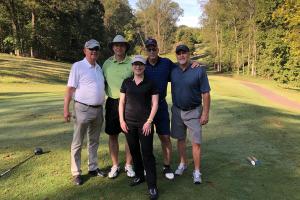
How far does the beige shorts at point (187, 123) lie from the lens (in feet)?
22.5

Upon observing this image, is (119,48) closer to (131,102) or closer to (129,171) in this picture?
(131,102)

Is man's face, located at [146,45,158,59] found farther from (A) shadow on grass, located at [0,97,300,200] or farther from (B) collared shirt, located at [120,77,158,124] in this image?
(A) shadow on grass, located at [0,97,300,200]

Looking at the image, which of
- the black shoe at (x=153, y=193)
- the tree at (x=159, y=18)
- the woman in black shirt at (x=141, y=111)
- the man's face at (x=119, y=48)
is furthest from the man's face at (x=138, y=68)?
the tree at (x=159, y=18)

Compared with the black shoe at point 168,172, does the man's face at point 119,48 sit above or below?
above

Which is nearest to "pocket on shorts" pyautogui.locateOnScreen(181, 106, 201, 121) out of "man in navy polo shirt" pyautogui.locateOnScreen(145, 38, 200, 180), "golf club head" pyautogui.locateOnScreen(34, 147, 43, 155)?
Result: "man in navy polo shirt" pyautogui.locateOnScreen(145, 38, 200, 180)

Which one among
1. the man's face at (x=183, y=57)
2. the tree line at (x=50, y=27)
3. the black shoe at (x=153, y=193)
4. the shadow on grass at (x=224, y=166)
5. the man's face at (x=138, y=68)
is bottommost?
the shadow on grass at (x=224, y=166)

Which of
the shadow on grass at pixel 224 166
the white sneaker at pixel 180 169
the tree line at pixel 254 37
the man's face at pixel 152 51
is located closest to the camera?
the shadow on grass at pixel 224 166

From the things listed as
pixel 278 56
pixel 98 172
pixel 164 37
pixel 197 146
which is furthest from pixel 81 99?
pixel 164 37

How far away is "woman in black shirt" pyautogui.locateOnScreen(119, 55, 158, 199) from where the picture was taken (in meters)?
6.11

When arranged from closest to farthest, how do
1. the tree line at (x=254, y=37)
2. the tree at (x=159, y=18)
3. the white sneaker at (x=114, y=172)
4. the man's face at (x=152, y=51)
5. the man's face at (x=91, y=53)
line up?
the man's face at (x=91, y=53) → the man's face at (x=152, y=51) → the white sneaker at (x=114, y=172) → the tree line at (x=254, y=37) → the tree at (x=159, y=18)

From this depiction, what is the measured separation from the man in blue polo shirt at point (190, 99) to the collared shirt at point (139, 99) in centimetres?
78

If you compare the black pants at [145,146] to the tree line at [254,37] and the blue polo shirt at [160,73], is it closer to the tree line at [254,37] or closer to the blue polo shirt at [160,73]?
the blue polo shirt at [160,73]

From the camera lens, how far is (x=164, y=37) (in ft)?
347

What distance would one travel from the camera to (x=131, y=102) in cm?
617
